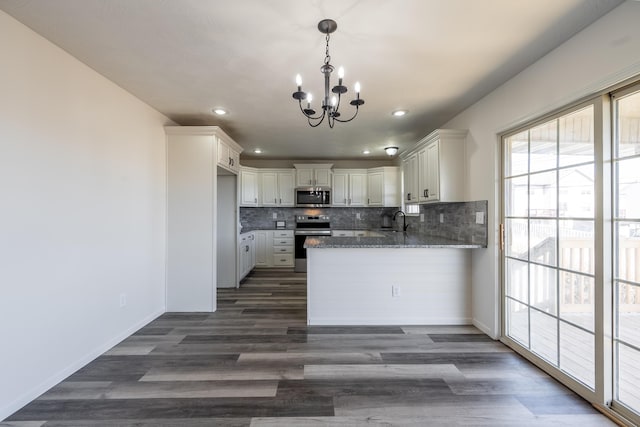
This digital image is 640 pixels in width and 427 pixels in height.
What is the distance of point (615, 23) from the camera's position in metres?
1.56

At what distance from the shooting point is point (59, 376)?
201 cm

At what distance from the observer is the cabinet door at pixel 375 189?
18.9 ft

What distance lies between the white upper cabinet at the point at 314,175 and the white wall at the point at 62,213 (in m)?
3.23

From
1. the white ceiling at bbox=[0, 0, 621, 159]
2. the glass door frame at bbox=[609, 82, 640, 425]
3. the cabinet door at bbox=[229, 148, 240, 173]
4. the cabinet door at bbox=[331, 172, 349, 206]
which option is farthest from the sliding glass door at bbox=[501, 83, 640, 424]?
the cabinet door at bbox=[331, 172, 349, 206]

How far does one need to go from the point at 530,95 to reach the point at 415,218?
2955mm

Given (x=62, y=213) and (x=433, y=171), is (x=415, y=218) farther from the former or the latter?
(x=62, y=213)

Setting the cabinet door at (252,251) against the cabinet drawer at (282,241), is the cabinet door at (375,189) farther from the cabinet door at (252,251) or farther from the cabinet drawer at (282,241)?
the cabinet door at (252,251)

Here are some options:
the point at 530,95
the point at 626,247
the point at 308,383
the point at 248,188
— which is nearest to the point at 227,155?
the point at 248,188

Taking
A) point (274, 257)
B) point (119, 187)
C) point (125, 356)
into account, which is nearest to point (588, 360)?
point (125, 356)

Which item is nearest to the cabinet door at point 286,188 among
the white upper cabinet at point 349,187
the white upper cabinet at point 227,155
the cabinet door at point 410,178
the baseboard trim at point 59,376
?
the white upper cabinet at point 349,187

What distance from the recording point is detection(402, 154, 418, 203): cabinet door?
3.96m

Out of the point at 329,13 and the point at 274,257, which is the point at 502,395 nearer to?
the point at 329,13

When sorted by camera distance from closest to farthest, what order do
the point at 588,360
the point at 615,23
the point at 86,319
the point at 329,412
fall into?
the point at 615,23, the point at 329,412, the point at 588,360, the point at 86,319

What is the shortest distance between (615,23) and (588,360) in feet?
7.07
